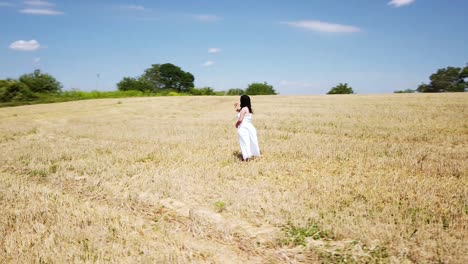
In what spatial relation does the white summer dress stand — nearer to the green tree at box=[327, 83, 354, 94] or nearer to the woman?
the woman

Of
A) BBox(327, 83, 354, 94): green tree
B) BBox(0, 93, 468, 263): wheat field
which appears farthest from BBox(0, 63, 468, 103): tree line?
BBox(0, 93, 468, 263): wheat field

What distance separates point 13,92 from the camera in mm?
54062

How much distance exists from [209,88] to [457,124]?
75071 millimetres

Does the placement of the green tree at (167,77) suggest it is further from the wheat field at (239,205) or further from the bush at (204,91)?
the wheat field at (239,205)

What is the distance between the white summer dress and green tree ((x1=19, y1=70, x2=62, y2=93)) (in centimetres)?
6680

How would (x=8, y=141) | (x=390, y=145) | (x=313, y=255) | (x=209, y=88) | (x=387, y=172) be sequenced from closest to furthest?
(x=313, y=255)
(x=387, y=172)
(x=390, y=145)
(x=8, y=141)
(x=209, y=88)

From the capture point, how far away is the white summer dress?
9.71 meters

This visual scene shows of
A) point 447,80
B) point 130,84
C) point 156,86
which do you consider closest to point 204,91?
point 130,84

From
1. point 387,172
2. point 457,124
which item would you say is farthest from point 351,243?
point 457,124

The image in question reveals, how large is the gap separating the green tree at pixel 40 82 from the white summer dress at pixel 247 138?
6680 centimetres

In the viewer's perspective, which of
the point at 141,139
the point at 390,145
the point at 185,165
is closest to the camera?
the point at 185,165

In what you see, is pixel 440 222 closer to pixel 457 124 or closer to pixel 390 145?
pixel 390 145

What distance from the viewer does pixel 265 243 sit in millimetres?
4809

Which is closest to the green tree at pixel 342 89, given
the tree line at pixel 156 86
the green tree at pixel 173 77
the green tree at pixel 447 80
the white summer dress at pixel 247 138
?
the tree line at pixel 156 86
